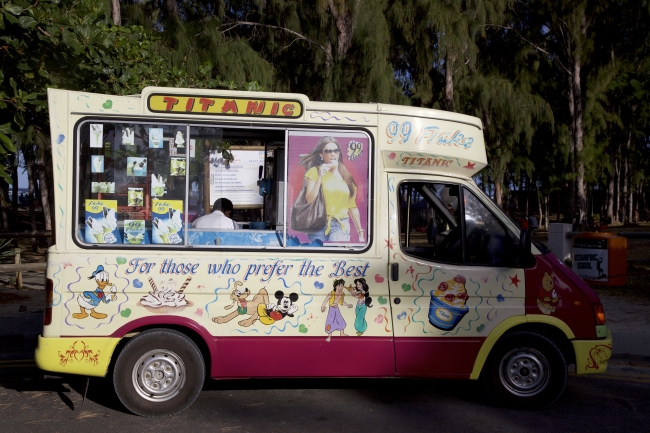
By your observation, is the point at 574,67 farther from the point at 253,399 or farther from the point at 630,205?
the point at 253,399

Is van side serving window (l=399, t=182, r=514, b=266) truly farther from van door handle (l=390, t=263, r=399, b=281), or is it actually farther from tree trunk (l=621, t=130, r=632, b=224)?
tree trunk (l=621, t=130, r=632, b=224)

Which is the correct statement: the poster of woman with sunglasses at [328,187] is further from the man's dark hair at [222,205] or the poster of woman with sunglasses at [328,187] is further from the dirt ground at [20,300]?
the dirt ground at [20,300]

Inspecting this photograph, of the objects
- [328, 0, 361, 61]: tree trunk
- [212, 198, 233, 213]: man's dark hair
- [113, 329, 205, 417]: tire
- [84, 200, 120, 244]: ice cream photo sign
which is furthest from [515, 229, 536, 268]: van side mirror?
[328, 0, 361, 61]: tree trunk

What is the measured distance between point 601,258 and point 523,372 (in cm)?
768

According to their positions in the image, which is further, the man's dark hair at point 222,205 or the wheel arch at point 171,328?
the man's dark hair at point 222,205

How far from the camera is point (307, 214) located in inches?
220

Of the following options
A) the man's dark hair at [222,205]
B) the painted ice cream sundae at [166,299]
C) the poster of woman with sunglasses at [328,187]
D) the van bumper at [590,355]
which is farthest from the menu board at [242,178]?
the van bumper at [590,355]

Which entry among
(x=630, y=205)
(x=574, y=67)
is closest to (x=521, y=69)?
(x=574, y=67)

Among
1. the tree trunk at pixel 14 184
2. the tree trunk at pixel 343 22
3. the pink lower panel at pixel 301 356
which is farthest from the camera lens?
the tree trunk at pixel 343 22

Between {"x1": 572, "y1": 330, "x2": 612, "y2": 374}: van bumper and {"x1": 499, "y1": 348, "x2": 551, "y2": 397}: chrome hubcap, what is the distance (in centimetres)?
32

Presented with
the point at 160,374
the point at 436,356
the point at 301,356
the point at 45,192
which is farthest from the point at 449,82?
the point at 160,374

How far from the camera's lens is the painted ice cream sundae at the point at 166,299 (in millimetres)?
5301

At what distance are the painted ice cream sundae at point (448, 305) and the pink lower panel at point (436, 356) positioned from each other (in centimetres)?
15

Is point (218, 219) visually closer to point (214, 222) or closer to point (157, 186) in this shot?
point (214, 222)
